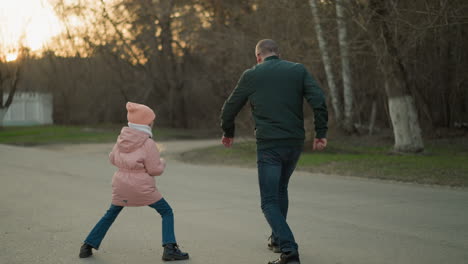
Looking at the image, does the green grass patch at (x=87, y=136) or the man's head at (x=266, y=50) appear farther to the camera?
the green grass patch at (x=87, y=136)

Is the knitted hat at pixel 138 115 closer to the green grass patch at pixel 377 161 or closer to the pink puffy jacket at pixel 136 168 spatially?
the pink puffy jacket at pixel 136 168

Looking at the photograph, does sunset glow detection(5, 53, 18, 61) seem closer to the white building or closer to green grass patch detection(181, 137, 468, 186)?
the white building

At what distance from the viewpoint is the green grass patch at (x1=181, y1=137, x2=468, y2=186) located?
43.6 ft

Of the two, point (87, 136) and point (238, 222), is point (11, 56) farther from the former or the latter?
point (238, 222)

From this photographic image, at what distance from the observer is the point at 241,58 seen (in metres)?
24.3

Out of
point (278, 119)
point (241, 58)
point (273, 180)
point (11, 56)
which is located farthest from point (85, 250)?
point (11, 56)

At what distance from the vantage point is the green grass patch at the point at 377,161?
43.6ft

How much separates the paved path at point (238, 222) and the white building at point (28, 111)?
132 ft

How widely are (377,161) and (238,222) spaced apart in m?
8.68

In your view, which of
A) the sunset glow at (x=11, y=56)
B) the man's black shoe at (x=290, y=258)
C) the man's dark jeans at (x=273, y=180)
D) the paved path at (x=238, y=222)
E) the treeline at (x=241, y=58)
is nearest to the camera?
the man's black shoe at (x=290, y=258)

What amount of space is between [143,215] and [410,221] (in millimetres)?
3362

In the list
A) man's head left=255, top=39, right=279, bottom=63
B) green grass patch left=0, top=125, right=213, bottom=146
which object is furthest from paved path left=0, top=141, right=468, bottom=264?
green grass patch left=0, top=125, right=213, bottom=146

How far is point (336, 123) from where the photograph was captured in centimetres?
2608

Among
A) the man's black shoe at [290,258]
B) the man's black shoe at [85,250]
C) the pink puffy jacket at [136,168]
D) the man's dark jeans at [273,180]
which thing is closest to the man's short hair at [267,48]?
the man's dark jeans at [273,180]
